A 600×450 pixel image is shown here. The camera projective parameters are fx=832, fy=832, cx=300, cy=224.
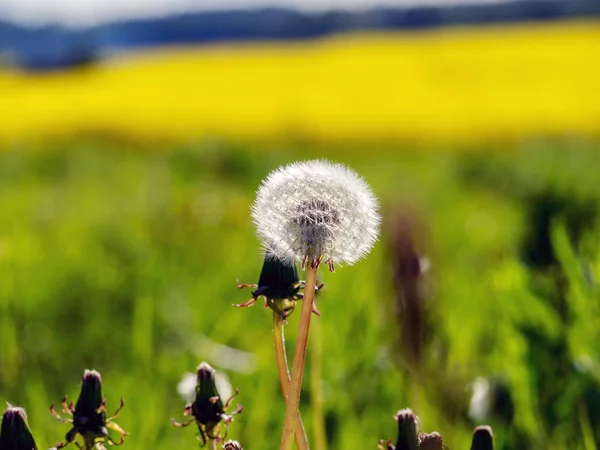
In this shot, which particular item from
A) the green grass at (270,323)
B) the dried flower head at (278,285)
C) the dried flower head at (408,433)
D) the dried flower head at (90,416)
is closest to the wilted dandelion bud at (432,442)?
the dried flower head at (408,433)

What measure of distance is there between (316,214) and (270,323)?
6.63ft

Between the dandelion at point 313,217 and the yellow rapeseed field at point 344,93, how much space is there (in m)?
18.5

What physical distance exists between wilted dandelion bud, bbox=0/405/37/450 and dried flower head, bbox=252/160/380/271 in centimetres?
34

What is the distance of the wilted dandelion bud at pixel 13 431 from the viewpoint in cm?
95

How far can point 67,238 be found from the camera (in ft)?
15.0

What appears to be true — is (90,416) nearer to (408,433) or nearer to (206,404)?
(206,404)

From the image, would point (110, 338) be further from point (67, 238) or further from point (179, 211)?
Result: point (179, 211)

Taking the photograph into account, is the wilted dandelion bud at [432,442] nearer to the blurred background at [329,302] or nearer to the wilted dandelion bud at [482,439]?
the wilted dandelion bud at [482,439]

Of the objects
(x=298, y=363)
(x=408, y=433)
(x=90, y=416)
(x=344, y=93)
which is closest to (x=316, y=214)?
(x=298, y=363)

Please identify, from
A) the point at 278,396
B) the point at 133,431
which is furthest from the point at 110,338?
the point at 133,431

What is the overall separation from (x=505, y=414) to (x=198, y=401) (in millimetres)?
1044

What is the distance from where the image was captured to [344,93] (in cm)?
2475

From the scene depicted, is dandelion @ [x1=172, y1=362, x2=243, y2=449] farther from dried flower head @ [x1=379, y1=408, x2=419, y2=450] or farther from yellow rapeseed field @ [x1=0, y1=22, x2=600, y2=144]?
Answer: yellow rapeseed field @ [x1=0, y1=22, x2=600, y2=144]

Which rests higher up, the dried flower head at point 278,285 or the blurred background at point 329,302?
the dried flower head at point 278,285
